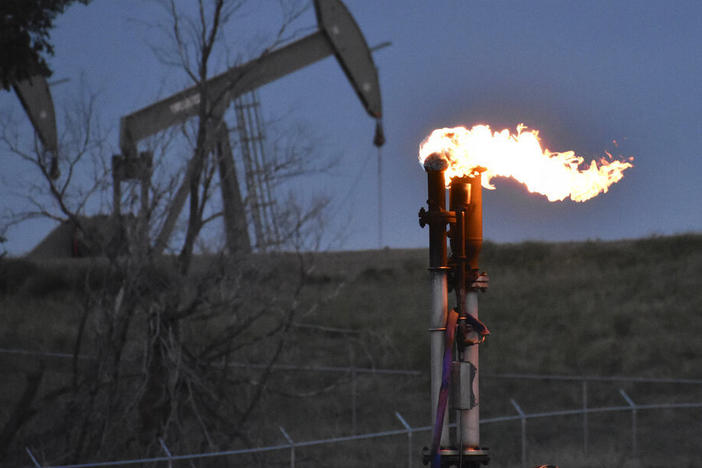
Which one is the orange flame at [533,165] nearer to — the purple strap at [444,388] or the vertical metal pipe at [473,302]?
the vertical metal pipe at [473,302]

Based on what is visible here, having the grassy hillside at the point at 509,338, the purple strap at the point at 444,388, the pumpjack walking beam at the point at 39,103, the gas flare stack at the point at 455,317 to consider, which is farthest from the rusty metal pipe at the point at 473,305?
the pumpjack walking beam at the point at 39,103

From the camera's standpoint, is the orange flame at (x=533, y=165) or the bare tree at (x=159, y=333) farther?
the bare tree at (x=159, y=333)

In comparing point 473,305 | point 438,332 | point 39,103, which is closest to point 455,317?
point 438,332

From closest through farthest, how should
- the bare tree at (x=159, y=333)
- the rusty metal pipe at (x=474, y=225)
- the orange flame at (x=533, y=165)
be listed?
the rusty metal pipe at (x=474, y=225) → the orange flame at (x=533, y=165) → the bare tree at (x=159, y=333)

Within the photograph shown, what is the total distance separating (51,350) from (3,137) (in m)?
15.8

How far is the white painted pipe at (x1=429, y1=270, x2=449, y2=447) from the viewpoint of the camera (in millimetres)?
5895

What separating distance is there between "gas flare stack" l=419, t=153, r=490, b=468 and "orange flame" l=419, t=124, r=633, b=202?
0.50 meters

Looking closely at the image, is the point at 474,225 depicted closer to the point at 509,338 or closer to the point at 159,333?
the point at 159,333

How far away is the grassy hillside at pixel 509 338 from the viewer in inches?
814

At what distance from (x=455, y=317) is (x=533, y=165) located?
5.83 feet

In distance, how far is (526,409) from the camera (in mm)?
24766

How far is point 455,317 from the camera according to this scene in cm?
592

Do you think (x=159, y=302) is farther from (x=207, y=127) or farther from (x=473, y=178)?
(x=473, y=178)

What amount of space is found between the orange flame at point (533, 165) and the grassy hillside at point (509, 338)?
1006cm
